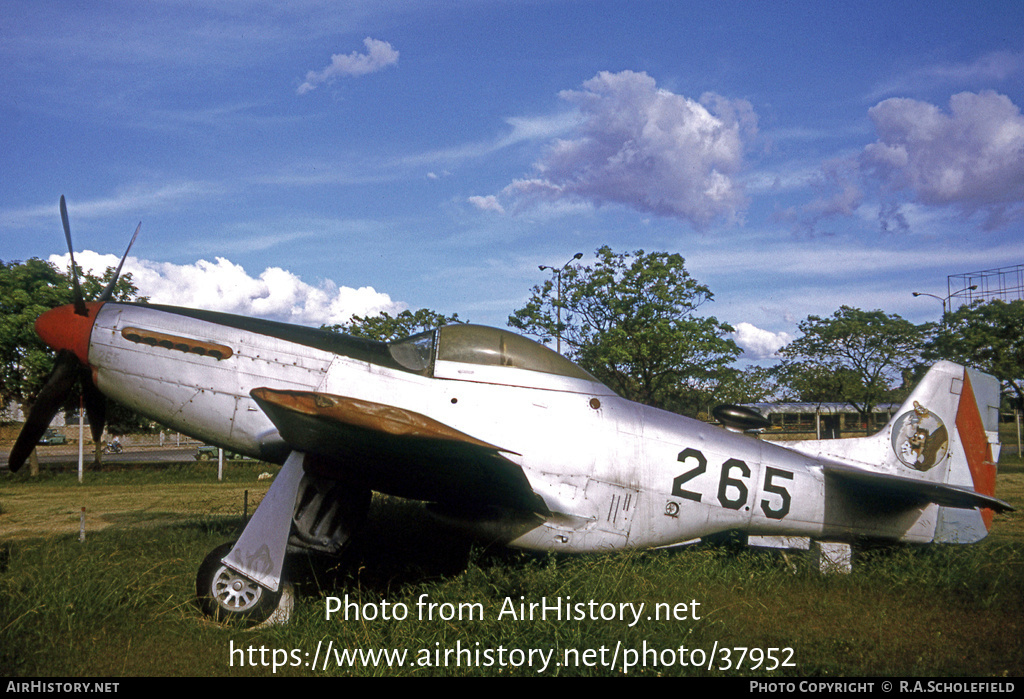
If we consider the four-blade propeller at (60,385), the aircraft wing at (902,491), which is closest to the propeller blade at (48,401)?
the four-blade propeller at (60,385)

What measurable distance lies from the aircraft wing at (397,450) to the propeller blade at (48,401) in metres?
2.73

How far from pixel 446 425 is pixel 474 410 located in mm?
469

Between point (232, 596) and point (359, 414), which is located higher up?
point (359, 414)

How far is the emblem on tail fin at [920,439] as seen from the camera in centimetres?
689

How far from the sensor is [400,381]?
5.39 meters

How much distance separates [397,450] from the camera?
14.7 feet

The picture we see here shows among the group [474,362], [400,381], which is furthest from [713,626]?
[400,381]

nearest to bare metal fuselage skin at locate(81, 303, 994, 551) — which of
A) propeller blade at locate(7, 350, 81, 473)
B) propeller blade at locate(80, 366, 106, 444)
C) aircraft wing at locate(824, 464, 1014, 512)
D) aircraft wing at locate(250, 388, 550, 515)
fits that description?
aircraft wing at locate(250, 388, 550, 515)

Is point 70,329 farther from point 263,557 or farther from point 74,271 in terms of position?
point 263,557

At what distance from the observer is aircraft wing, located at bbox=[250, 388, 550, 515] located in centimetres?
397

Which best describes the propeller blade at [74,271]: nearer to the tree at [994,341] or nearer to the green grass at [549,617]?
the green grass at [549,617]

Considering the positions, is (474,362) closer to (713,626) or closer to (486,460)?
(486,460)

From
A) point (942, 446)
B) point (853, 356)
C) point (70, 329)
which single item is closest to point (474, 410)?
point (70, 329)
